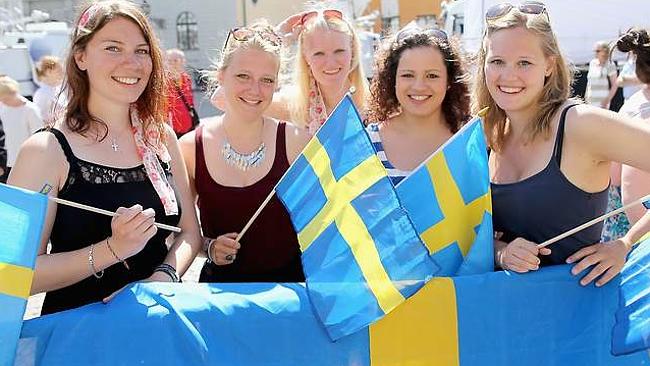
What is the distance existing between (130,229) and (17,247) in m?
0.30

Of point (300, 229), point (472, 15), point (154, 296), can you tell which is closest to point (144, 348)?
point (154, 296)

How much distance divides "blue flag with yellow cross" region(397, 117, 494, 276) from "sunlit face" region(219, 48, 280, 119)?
2.43 ft

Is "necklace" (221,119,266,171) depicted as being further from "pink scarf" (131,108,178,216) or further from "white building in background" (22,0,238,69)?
"white building in background" (22,0,238,69)

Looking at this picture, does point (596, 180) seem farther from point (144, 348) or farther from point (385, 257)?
point (144, 348)

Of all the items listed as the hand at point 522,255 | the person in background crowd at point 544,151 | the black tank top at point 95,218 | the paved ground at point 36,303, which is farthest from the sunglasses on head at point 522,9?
the paved ground at point 36,303

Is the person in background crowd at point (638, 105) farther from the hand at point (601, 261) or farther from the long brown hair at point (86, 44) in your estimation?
the long brown hair at point (86, 44)

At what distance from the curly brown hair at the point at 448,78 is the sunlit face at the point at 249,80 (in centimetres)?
49

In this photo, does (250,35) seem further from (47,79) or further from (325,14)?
(47,79)

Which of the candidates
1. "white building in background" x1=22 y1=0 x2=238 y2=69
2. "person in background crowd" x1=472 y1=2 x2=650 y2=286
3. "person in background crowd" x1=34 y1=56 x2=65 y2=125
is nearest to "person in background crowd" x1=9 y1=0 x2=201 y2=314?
"person in background crowd" x1=472 y1=2 x2=650 y2=286

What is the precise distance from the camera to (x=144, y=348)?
2102 mm

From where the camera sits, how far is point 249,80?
2.86 m

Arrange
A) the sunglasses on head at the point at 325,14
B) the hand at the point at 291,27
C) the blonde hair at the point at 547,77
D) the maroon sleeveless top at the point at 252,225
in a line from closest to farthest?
the blonde hair at the point at 547,77 < the maroon sleeveless top at the point at 252,225 < the sunglasses on head at the point at 325,14 < the hand at the point at 291,27

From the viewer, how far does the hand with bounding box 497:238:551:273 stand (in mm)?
2266

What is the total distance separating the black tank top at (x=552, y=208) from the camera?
2.33 metres
